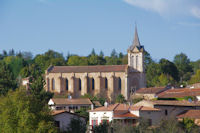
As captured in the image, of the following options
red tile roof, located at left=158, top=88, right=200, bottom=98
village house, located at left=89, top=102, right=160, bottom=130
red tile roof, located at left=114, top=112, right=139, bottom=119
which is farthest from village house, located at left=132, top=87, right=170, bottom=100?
red tile roof, located at left=114, top=112, right=139, bottom=119

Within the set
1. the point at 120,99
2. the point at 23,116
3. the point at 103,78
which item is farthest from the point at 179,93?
the point at 23,116

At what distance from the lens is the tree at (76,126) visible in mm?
48750

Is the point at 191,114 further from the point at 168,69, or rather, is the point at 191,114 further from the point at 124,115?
the point at 168,69

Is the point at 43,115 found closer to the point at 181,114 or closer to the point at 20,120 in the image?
the point at 20,120

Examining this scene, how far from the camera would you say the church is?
333ft

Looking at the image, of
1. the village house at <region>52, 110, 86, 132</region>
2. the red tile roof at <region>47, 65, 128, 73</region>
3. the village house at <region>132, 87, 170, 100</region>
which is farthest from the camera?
the red tile roof at <region>47, 65, 128, 73</region>

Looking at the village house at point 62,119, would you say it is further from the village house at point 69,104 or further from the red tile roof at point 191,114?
the village house at point 69,104

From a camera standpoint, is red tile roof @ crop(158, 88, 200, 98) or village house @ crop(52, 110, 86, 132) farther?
red tile roof @ crop(158, 88, 200, 98)

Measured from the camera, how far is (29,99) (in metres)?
50.3

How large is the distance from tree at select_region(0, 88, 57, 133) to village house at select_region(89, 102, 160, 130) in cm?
647

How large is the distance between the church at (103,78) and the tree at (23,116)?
162ft

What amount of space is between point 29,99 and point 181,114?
16.0m

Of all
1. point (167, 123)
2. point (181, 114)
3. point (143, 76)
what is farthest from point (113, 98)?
point (167, 123)

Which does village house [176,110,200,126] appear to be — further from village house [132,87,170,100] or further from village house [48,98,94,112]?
village house [132,87,170,100]
